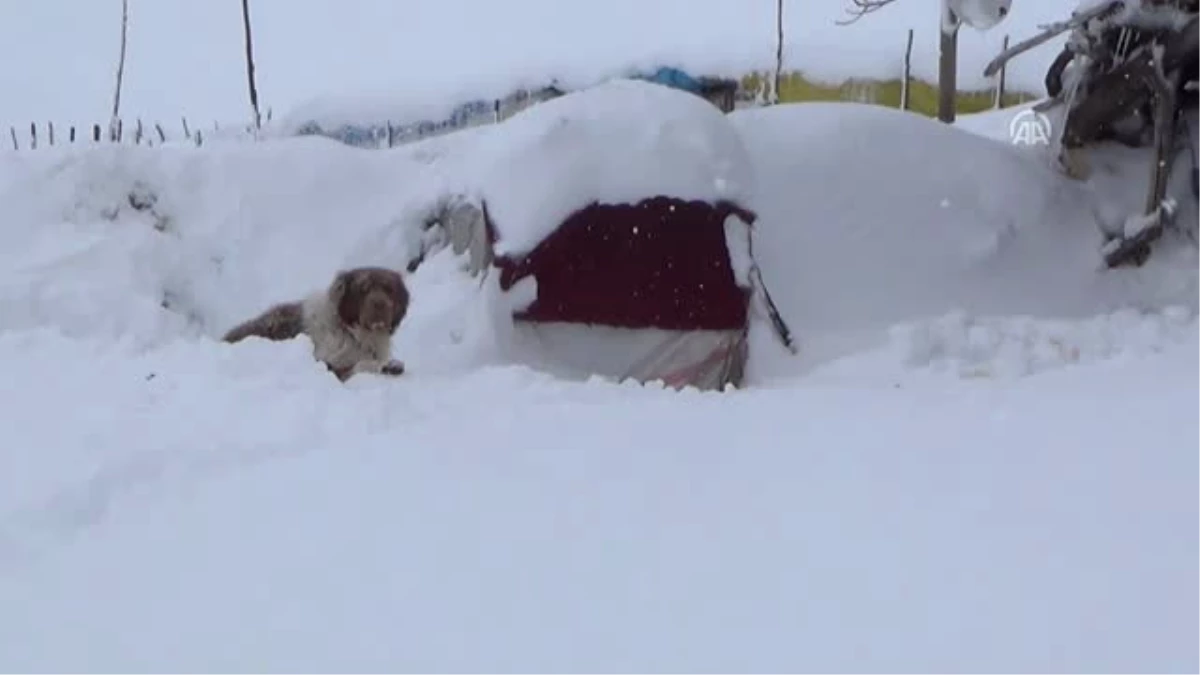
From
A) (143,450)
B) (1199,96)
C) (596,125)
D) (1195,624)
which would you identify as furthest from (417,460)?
(1199,96)

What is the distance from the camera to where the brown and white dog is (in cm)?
647

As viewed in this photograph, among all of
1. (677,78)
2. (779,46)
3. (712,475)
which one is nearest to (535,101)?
(677,78)

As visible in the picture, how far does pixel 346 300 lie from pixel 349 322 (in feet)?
0.49

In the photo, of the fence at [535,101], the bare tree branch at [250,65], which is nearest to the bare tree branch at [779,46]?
the fence at [535,101]

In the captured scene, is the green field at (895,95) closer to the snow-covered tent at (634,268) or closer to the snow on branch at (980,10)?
the snow on branch at (980,10)

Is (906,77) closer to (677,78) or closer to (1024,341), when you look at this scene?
(677,78)

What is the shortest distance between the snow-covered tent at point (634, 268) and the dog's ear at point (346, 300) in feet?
2.46

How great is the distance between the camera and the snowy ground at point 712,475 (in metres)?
2.40

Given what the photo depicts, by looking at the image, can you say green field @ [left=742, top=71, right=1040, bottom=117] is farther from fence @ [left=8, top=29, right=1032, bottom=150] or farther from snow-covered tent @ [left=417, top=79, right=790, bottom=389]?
snow-covered tent @ [left=417, top=79, right=790, bottom=389]

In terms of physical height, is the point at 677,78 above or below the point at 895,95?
above

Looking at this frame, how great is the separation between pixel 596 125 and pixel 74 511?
410 cm

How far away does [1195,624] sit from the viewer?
2.23m

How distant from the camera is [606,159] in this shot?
6.70 m

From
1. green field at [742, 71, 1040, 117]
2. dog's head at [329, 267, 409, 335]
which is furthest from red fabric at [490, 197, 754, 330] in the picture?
green field at [742, 71, 1040, 117]
